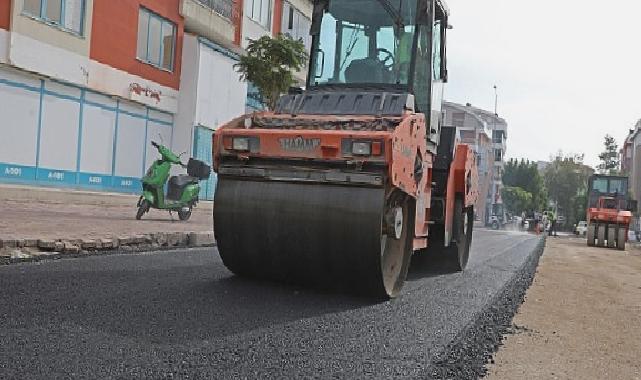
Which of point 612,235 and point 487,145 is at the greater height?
point 487,145

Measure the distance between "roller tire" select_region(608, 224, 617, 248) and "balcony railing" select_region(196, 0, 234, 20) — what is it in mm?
16588

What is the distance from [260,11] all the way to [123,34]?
365 inches

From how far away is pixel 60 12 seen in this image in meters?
15.9

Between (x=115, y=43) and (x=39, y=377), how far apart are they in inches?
631

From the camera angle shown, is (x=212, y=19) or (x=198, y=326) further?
(x=212, y=19)

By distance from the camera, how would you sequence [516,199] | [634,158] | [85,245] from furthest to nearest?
[516,199], [634,158], [85,245]

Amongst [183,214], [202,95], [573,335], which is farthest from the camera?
[202,95]

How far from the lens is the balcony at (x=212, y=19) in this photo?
843 inches

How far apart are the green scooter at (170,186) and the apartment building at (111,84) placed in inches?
136

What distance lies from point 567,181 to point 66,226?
79.7 m

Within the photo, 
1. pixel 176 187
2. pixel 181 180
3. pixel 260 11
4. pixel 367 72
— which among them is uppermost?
pixel 260 11

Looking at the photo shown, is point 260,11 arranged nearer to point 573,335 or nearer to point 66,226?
point 66,226

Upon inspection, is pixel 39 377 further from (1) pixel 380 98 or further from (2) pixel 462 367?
(1) pixel 380 98

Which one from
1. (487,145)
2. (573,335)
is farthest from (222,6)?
(487,145)
